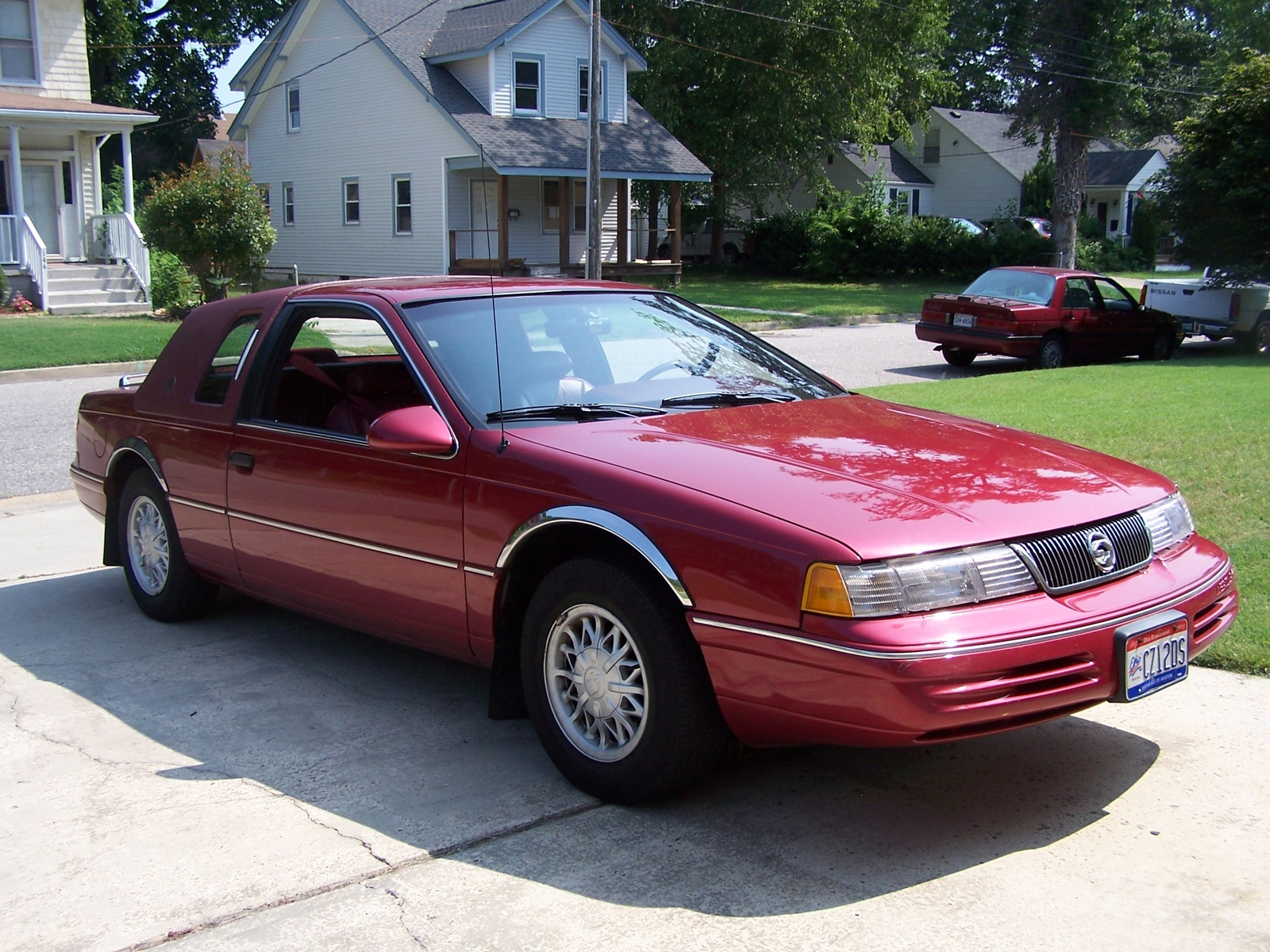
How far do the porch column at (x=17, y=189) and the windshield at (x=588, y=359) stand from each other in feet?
76.5

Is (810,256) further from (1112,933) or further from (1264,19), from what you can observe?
(1112,933)

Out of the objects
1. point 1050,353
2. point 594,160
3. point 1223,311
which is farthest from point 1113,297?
point 594,160

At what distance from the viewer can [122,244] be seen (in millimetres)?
26156

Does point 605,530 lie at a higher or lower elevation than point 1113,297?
lower

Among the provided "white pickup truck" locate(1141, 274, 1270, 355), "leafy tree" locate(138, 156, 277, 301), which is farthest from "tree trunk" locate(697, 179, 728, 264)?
"white pickup truck" locate(1141, 274, 1270, 355)

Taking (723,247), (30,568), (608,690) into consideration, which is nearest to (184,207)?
(30,568)

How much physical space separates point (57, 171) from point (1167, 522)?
2794 cm

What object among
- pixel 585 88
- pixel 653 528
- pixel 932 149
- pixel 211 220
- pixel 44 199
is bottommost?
pixel 653 528

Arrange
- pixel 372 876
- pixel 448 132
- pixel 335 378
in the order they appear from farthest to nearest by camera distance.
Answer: pixel 448 132 → pixel 335 378 → pixel 372 876

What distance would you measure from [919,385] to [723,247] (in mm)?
38166

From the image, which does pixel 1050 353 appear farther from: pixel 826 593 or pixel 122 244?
pixel 122 244

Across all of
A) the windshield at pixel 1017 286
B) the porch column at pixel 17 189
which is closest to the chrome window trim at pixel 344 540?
the windshield at pixel 1017 286

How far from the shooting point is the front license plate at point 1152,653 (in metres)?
3.59

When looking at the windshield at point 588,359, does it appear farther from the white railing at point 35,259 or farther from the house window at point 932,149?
the house window at point 932,149
